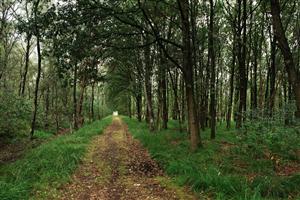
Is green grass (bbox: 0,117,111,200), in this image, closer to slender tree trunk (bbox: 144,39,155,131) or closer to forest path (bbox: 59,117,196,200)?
forest path (bbox: 59,117,196,200)

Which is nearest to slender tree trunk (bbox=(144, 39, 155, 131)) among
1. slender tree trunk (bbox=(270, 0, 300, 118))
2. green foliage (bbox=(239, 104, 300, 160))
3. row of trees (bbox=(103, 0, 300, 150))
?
row of trees (bbox=(103, 0, 300, 150))

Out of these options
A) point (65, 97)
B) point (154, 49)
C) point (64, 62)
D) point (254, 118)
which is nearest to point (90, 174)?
point (64, 62)

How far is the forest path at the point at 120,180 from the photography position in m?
8.98

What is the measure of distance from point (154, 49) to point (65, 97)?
1341 cm

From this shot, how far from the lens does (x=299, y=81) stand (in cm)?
938

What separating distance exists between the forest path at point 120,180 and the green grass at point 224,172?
20.6 inches

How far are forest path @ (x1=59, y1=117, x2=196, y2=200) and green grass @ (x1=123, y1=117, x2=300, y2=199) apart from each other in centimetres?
52

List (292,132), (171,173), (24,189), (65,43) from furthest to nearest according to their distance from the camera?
(65,43), (171,173), (292,132), (24,189)

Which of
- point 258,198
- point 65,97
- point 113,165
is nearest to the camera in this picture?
point 258,198

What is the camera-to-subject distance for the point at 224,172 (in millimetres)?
10570

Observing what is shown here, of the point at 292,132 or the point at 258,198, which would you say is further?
the point at 292,132

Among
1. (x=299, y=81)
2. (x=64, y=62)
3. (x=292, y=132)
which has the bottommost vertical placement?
(x=292, y=132)

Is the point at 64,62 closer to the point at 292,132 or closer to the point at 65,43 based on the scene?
the point at 65,43

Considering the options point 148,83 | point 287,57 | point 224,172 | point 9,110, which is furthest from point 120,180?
point 148,83
